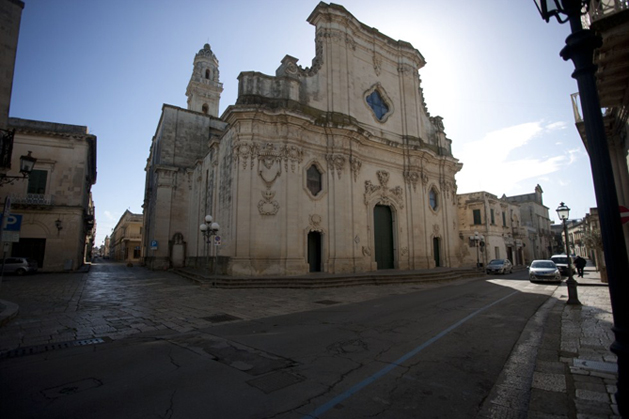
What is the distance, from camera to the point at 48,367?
451 centimetres

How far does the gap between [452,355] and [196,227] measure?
24.8 meters

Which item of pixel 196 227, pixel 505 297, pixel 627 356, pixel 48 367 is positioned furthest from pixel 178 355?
pixel 196 227

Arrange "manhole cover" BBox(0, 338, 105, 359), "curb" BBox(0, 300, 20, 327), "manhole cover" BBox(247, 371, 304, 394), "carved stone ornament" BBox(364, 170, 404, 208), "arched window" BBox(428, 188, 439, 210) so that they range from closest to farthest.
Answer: "manhole cover" BBox(247, 371, 304, 394), "manhole cover" BBox(0, 338, 105, 359), "curb" BBox(0, 300, 20, 327), "carved stone ornament" BBox(364, 170, 404, 208), "arched window" BBox(428, 188, 439, 210)

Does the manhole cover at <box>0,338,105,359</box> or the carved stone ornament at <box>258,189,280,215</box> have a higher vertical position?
the carved stone ornament at <box>258,189,280,215</box>

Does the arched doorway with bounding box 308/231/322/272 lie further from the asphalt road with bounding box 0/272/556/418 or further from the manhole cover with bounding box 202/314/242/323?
the asphalt road with bounding box 0/272/556/418

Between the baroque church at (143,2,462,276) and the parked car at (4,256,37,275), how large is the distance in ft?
25.7

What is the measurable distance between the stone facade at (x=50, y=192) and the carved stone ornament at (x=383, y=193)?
74.3 feet

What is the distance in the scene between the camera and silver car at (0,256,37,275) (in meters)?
20.4

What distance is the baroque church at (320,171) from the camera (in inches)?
707

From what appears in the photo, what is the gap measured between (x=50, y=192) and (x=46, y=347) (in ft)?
82.2

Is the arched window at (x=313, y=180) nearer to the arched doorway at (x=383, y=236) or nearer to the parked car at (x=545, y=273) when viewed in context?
the arched doorway at (x=383, y=236)

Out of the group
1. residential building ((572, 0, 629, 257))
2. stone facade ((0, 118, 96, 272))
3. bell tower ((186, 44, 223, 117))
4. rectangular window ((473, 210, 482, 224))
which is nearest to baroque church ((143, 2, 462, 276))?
stone facade ((0, 118, 96, 272))

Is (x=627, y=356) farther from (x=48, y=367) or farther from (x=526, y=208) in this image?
(x=526, y=208)

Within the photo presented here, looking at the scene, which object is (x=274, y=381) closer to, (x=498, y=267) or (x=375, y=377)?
(x=375, y=377)
